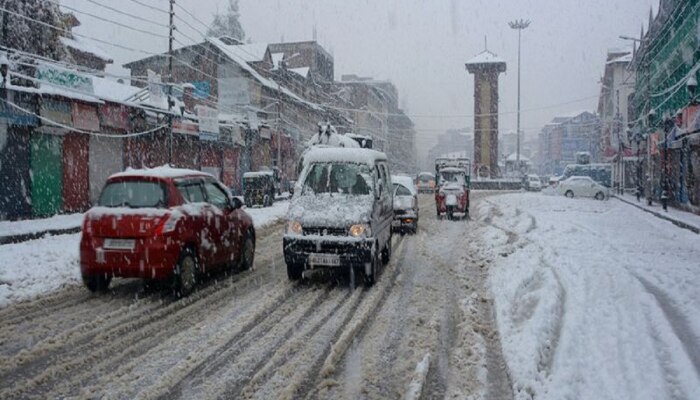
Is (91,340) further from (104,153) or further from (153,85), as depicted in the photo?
(153,85)

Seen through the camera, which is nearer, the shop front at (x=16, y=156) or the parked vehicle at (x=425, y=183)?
the shop front at (x=16, y=156)

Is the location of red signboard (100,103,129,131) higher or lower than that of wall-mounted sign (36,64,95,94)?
lower

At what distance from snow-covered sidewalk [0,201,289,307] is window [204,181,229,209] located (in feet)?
8.87

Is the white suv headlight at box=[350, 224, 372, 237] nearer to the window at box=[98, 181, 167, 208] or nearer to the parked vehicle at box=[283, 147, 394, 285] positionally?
the parked vehicle at box=[283, 147, 394, 285]

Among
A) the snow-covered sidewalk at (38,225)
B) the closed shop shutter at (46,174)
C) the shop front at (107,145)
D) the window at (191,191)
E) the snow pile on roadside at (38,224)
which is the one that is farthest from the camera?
the shop front at (107,145)

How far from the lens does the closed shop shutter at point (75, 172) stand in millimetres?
20266

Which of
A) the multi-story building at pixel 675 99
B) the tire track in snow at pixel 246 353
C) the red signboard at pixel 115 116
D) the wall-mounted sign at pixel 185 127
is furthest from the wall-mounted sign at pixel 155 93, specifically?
the multi-story building at pixel 675 99

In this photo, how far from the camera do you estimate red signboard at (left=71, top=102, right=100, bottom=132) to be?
19.7m

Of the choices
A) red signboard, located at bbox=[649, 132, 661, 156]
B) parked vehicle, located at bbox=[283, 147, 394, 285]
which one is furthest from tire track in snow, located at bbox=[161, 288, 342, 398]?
red signboard, located at bbox=[649, 132, 661, 156]

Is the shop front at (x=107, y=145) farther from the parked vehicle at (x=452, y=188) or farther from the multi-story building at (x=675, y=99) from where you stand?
the multi-story building at (x=675, y=99)

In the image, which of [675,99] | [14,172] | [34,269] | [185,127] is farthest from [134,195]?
[675,99]

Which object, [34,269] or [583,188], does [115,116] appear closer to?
[34,269]

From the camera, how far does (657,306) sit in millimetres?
6840

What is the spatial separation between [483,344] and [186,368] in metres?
3.13
